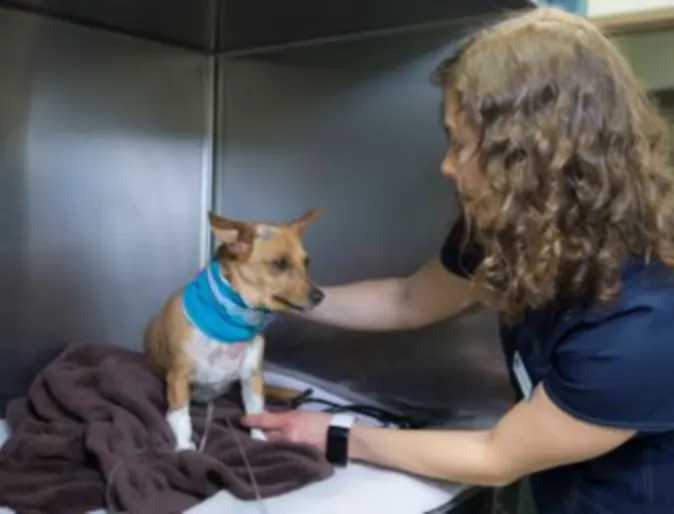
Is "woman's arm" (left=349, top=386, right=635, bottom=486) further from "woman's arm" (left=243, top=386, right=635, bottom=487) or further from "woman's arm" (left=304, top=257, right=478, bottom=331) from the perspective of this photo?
"woman's arm" (left=304, top=257, right=478, bottom=331)

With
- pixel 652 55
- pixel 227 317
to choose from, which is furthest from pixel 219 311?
pixel 652 55

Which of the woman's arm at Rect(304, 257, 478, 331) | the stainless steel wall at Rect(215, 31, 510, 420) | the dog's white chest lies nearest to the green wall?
the stainless steel wall at Rect(215, 31, 510, 420)

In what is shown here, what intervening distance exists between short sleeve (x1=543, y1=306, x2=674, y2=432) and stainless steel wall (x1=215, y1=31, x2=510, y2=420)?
296 millimetres

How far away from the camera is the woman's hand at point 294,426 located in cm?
87

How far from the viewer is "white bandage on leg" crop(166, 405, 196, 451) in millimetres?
869

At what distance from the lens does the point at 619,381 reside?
717mm

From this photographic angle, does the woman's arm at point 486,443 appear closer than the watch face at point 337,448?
Yes

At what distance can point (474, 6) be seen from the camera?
0.94m

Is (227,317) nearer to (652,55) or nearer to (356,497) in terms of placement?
(356,497)

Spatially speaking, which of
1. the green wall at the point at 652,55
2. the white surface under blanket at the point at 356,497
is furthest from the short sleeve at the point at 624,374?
the green wall at the point at 652,55

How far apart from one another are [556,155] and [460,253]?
26 cm

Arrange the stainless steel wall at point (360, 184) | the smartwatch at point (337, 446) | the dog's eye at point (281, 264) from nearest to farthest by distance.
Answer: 1. the smartwatch at point (337, 446)
2. the dog's eye at point (281, 264)
3. the stainless steel wall at point (360, 184)

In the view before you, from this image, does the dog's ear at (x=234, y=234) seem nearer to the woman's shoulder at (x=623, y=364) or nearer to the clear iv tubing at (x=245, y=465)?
the clear iv tubing at (x=245, y=465)

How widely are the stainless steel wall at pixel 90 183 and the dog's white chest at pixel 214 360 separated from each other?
283mm
